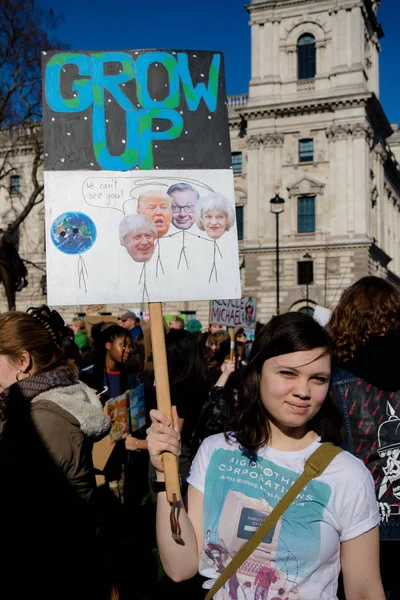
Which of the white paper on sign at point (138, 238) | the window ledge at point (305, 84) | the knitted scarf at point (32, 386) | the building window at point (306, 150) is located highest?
the window ledge at point (305, 84)

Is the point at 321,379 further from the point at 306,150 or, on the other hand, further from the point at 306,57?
the point at 306,57

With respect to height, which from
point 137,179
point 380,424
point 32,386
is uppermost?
point 137,179

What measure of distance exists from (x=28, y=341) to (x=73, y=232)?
0.58m

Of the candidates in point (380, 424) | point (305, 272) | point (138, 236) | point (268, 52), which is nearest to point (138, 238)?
point (138, 236)

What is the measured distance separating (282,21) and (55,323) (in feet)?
135

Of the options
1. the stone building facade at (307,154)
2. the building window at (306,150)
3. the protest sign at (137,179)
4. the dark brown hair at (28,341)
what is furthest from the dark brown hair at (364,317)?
the building window at (306,150)

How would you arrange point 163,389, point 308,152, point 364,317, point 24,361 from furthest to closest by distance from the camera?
1. point 308,152
2. point 364,317
3. point 24,361
4. point 163,389

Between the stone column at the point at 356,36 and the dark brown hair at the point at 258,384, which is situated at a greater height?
the stone column at the point at 356,36

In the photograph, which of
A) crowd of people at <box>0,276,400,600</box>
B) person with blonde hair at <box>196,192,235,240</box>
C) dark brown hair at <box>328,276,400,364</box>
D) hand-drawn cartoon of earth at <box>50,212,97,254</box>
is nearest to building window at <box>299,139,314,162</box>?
dark brown hair at <box>328,276,400,364</box>

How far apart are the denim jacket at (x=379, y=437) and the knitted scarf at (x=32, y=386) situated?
4.02 feet

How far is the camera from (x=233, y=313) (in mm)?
8477

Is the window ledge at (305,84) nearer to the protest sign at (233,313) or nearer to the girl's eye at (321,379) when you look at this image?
the protest sign at (233,313)

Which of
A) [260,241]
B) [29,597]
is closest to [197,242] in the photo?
[29,597]

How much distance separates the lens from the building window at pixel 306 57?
39.2 meters
